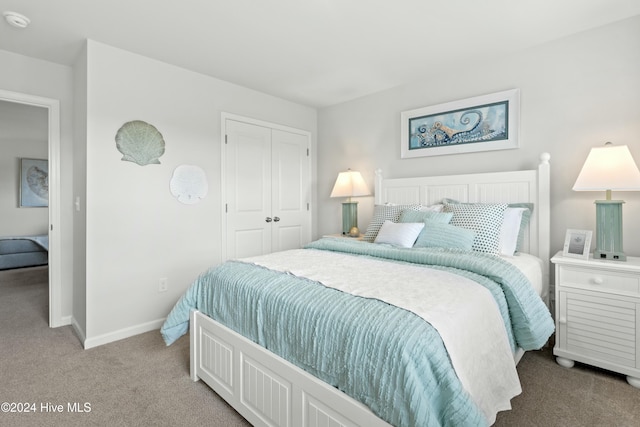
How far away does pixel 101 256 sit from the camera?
8.57 feet

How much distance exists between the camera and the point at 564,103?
252 centimetres

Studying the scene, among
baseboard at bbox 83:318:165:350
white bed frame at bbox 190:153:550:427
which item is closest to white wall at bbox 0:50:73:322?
baseboard at bbox 83:318:165:350

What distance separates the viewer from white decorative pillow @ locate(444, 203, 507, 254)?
2.29m

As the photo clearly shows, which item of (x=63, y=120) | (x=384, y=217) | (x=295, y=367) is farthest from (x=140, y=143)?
(x=295, y=367)

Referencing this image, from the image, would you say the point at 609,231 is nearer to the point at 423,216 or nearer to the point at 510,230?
the point at 510,230

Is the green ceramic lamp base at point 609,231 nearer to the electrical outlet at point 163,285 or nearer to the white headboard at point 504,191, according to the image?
the white headboard at point 504,191

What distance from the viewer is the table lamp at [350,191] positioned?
3.63 m

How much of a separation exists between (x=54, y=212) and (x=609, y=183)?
14.3 feet

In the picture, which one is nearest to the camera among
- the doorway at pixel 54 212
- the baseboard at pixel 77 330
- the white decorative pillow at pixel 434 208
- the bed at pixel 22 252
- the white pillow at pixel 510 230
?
the white pillow at pixel 510 230

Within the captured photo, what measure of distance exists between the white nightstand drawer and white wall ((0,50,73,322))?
161 inches

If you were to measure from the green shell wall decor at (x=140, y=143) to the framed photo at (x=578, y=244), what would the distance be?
11.0 ft

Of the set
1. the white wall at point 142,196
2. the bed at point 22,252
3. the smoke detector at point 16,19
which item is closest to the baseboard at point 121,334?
the white wall at point 142,196

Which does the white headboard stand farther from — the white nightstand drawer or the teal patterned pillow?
the teal patterned pillow

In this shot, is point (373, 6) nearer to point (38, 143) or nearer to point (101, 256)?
point (101, 256)
